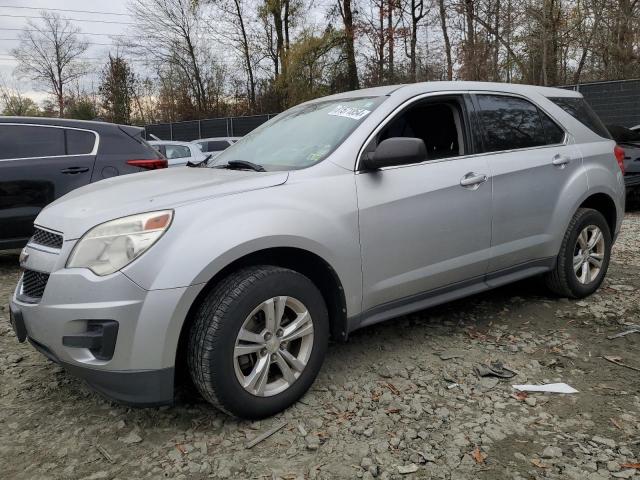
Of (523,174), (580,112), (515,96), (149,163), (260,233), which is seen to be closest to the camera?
(260,233)

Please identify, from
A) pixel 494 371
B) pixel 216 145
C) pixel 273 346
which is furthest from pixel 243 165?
pixel 216 145

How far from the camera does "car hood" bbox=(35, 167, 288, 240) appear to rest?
2.42m

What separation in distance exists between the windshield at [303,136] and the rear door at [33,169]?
267 centimetres

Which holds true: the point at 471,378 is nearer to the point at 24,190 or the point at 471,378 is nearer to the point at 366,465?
the point at 366,465

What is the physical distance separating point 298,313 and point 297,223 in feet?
1.49

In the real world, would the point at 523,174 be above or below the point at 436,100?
below

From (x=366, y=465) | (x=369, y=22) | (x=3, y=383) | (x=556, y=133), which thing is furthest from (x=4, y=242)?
(x=369, y=22)

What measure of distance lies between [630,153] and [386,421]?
795 centimetres

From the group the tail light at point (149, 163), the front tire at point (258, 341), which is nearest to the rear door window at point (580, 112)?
the front tire at point (258, 341)

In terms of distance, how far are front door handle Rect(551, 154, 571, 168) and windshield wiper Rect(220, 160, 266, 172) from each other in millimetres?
2206

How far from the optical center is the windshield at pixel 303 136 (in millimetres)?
3033

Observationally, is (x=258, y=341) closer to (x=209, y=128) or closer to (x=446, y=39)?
(x=446, y=39)

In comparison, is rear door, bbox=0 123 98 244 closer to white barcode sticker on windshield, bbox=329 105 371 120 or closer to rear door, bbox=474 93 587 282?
white barcode sticker on windshield, bbox=329 105 371 120

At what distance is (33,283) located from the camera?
2.59 metres
